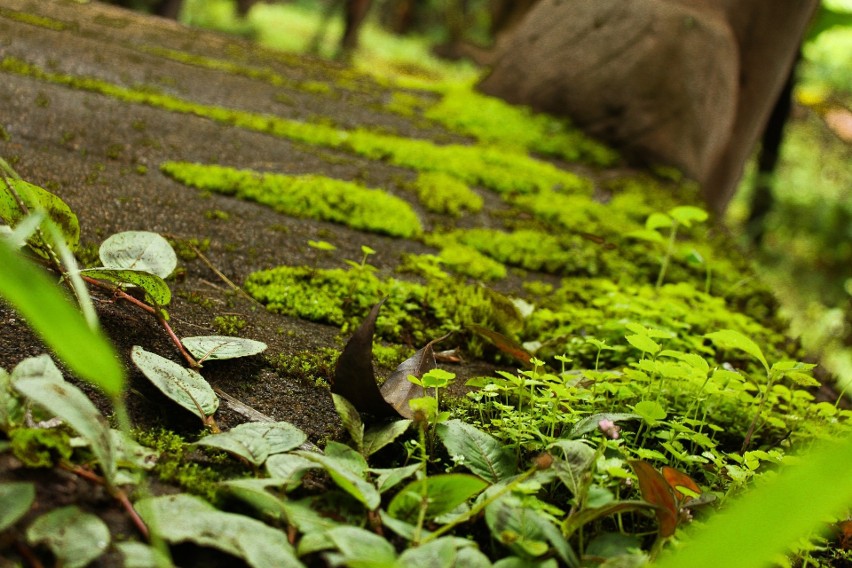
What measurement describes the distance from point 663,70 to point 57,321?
5.05m

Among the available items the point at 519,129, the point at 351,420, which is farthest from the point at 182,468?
the point at 519,129

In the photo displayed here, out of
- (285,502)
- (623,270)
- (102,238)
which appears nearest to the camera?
(285,502)

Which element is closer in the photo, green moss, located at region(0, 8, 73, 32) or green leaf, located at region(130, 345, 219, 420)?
green leaf, located at region(130, 345, 219, 420)

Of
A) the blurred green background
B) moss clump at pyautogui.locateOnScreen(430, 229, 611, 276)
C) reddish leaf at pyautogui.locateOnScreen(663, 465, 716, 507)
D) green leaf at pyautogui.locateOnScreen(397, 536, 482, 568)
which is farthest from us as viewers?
the blurred green background

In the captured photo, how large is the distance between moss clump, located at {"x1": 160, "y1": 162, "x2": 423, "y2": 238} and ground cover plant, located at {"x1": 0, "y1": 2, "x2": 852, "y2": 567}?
0.01m

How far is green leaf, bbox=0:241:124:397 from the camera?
609 millimetres

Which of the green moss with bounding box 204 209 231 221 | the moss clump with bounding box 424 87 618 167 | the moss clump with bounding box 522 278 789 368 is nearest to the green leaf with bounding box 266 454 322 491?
the moss clump with bounding box 522 278 789 368

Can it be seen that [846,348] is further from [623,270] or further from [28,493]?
[28,493]

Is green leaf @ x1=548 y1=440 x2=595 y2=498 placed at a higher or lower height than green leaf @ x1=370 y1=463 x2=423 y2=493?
higher

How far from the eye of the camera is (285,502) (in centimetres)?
115

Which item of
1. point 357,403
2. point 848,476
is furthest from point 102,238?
point 848,476

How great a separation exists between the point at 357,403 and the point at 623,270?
80.4 inches

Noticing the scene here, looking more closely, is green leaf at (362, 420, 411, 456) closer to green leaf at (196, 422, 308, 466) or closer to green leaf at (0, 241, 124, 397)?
green leaf at (196, 422, 308, 466)

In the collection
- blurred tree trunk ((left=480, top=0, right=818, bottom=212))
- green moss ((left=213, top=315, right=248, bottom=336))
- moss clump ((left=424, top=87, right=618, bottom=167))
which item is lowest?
green moss ((left=213, top=315, right=248, bottom=336))
